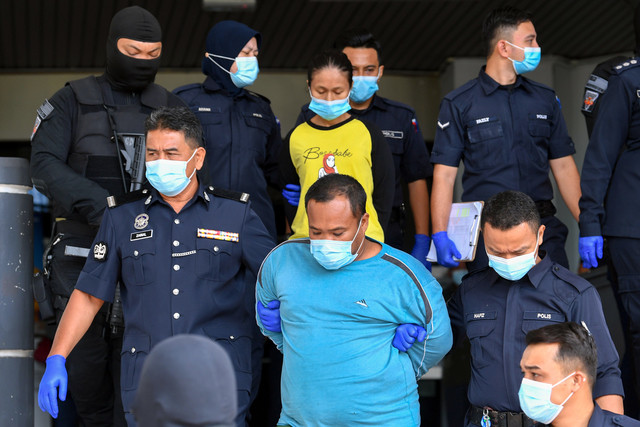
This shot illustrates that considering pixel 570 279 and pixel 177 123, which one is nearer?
pixel 570 279

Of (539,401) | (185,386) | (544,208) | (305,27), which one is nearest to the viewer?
(185,386)

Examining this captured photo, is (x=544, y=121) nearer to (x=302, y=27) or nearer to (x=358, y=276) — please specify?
(x=358, y=276)

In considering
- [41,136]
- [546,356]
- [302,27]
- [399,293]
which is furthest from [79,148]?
[302,27]

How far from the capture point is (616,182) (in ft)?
15.4

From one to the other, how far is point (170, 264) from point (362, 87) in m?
1.71

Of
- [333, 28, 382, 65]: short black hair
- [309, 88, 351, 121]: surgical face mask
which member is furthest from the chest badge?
[333, 28, 382, 65]: short black hair

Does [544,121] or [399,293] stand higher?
[544,121]

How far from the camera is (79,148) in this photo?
4.66 meters

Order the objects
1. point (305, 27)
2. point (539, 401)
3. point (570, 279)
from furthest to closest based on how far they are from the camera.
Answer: point (305, 27), point (570, 279), point (539, 401)

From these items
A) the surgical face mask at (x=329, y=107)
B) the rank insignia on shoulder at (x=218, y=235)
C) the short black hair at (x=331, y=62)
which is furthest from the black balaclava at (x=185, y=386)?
the short black hair at (x=331, y=62)

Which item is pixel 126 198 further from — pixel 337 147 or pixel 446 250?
pixel 446 250

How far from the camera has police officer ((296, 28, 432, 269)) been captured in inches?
209

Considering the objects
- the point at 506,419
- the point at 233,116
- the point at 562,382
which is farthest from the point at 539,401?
the point at 233,116

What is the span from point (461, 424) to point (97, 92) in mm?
2788
